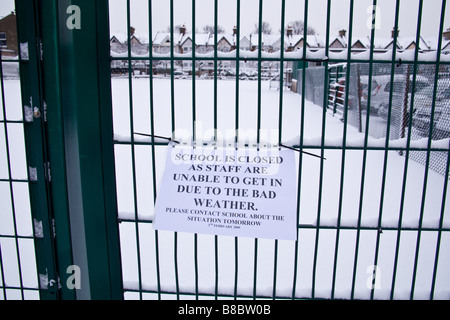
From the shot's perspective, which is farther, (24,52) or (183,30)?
(183,30)

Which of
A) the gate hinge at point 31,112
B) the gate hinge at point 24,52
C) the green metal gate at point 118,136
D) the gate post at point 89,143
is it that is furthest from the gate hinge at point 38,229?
the gate hinge at point 24,52

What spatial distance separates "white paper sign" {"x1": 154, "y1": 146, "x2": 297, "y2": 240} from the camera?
179cm

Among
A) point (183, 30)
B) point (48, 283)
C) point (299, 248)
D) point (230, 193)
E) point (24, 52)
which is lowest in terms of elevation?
point (299, 248)

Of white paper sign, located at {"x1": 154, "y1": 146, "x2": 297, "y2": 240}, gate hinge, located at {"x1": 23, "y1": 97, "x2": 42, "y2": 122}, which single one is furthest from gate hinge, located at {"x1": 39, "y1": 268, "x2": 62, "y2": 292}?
gate hinge, located at {"x1": 23, "y1": 97, "x2": 42, "y2": 122}

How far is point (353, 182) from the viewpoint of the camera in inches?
238

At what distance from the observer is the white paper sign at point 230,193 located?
5.89 ft

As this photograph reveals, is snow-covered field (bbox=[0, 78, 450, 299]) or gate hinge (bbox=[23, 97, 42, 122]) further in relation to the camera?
snow-covered field (bbox=[0, 78, 450, 299])

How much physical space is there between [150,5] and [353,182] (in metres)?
5.17

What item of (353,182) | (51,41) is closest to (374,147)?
(51,41)

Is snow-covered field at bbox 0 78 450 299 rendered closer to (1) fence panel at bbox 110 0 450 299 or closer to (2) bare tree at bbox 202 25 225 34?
(1) fence panel at bbox 110 0 450 299

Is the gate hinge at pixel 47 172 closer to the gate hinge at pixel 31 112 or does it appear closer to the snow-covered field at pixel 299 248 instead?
the gate hinge at pixel 31 112

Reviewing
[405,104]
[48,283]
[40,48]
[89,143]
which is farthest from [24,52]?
[405,104]

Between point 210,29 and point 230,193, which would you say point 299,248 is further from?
point 210,29

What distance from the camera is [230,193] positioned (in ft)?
5.96
